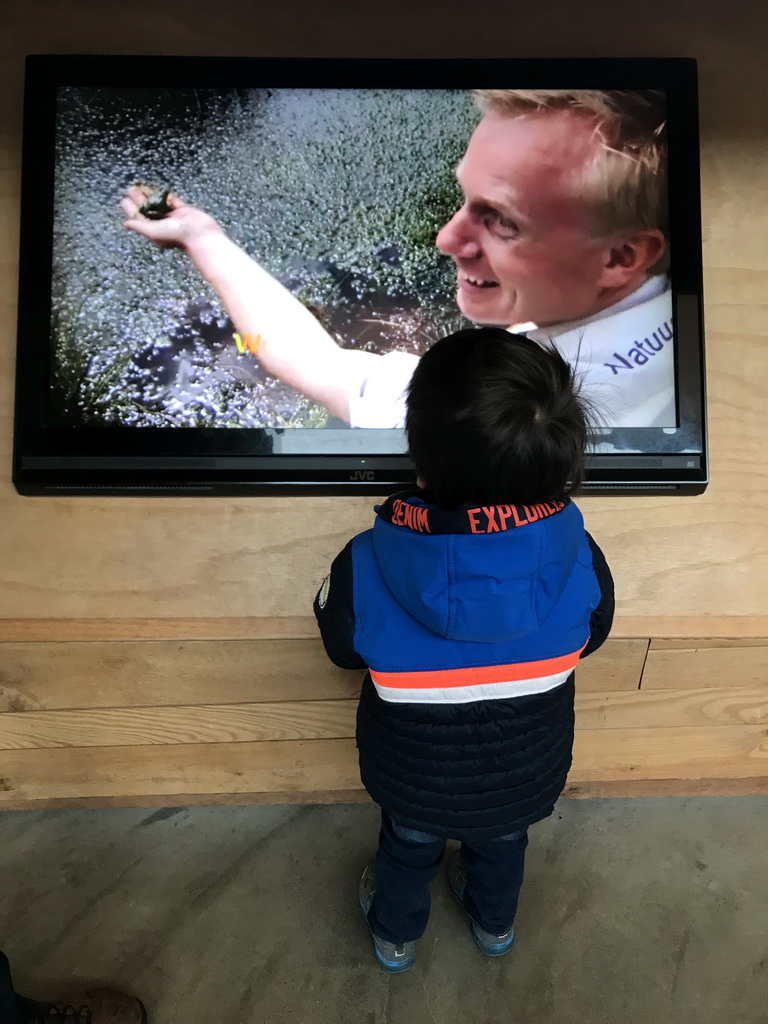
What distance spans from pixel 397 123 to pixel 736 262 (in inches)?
22.3

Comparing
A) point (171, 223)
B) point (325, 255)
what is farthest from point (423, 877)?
point (171, 223)

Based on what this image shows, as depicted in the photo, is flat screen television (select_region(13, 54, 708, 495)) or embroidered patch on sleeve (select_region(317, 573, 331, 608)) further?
flat screen television (select_region(13, 54, 708, 495))

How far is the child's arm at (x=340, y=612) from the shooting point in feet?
2.47

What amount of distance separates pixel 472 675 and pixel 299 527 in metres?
0.42

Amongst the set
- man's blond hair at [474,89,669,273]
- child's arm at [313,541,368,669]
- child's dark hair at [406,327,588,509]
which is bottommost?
child's arm at [313,541,368,669]

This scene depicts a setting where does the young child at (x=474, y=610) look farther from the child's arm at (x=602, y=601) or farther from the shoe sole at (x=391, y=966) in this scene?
the shoe sole at (x=391, y=966)

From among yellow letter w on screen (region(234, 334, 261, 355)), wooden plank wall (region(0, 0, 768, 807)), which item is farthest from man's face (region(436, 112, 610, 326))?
yellow letter w on screen (region(234, 334, 261, 355))

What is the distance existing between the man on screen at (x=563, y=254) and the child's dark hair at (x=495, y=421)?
367mm

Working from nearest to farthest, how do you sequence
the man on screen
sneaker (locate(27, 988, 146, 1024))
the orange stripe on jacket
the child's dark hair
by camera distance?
the child's dark hair < the orange stripe on jacket < sneaker (locate(27, 988, 146, 1024)) < the man on screen

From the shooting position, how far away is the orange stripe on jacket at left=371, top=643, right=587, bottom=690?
726 mm

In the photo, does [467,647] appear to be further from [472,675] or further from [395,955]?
[395,955]

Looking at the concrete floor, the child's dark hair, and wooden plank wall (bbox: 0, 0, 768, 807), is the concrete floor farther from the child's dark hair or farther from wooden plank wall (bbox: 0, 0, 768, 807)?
the child's dark hair

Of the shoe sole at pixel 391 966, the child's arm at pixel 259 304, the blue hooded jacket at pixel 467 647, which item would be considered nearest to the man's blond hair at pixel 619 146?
the child's arm at pixel 259 304

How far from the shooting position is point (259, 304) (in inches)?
39.5
